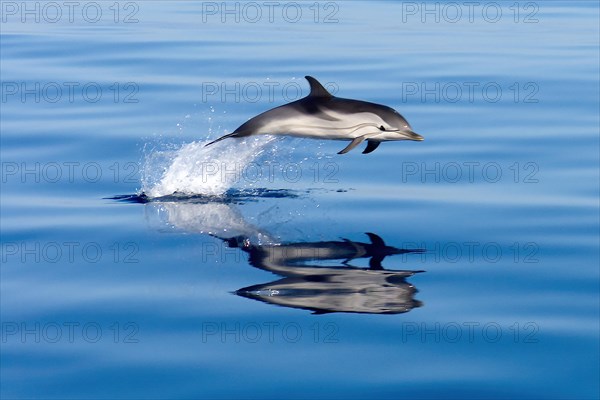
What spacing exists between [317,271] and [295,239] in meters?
1.31

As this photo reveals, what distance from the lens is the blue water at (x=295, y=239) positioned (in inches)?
299

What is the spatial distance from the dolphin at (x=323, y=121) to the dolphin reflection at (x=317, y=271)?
1.11 meters

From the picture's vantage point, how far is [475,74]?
22.7 meters

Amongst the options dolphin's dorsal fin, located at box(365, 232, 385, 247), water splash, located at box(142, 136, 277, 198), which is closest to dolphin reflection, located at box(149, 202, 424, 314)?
dolphin's dorsal fin, located at box(365, 232, 385, 247)

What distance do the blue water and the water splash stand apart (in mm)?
47

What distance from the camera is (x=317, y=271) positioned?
380 inches

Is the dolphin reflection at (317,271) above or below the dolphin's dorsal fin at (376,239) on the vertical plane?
below

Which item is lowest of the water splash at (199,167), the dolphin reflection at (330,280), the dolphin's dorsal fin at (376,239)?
the dolphin reflection at (330,280)

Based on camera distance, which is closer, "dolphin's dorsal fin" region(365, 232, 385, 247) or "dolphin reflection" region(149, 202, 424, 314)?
"dolphin reflection" region(149, 202, 424, 314)

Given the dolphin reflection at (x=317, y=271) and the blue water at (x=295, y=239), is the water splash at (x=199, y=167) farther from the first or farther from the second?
the dolphin reflection at (x=317, y=271)

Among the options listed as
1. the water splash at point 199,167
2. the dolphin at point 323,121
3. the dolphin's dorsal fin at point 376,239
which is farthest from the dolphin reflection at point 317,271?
the water splash at point 199,167

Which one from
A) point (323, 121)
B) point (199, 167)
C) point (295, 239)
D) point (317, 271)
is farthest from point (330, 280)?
point (199, 167)

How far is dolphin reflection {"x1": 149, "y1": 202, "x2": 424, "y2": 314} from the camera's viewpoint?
8805mm

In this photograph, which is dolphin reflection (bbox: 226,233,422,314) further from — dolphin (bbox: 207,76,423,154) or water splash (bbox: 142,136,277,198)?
water splash (bbox: 142,136,277,198)
